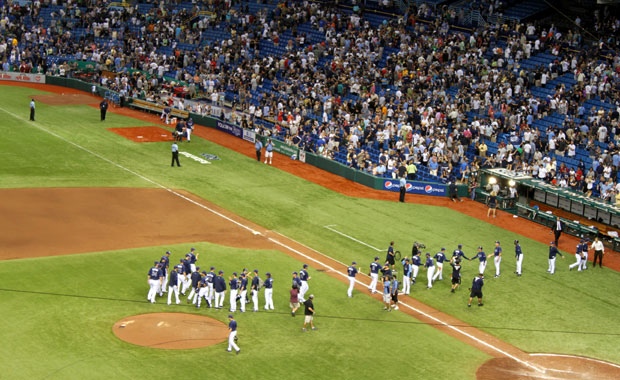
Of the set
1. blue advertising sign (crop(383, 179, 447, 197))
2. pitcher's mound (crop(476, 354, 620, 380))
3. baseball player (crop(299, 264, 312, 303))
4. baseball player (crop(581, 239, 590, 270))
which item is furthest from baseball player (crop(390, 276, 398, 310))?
blue advertising sign (crop(383, 179, 447, 197))

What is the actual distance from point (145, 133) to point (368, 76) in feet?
53.9

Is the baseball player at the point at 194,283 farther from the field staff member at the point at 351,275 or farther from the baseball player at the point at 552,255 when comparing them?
the baseball player at the point at 552,255

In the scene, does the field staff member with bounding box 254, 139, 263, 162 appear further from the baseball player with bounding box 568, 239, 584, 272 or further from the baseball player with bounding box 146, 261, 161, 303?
the baseball player with bounding box 146, 261, 161, 303

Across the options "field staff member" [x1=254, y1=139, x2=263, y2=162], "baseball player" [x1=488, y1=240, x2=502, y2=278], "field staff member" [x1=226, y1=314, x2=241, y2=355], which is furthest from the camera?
"field staff member" [x1=254, y1=139, x2=263, y2=162]

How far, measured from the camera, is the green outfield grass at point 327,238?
28.2 meters

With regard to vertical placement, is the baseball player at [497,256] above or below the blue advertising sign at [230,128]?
below

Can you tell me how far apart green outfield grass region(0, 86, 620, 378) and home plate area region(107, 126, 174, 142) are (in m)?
0.94

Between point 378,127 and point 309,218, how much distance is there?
12.9m

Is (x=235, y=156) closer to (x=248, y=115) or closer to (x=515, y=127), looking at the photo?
(x=248, y=115)

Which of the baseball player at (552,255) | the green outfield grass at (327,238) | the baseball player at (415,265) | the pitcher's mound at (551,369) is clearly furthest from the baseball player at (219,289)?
the baseball player at (552,255)

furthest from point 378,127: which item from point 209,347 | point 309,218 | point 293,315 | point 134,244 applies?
point 209,347

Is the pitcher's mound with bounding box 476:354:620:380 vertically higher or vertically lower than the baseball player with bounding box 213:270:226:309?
lower

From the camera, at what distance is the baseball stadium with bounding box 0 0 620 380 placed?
1083 inches

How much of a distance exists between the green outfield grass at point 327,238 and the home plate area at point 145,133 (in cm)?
94
